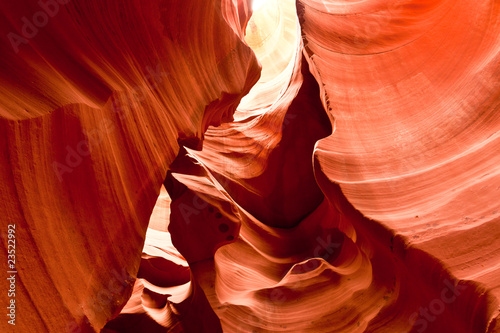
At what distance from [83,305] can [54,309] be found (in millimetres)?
175

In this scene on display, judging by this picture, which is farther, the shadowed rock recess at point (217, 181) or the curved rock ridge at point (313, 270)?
the curved rock ridge at point (313, 270)

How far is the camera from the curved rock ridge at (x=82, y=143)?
1.51 metres

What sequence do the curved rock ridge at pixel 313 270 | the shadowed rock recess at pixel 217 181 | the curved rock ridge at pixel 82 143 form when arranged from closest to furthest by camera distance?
1. the curved rock ridge at pixel 82 143
2. the shadowed rock recess at pixel 217 181
3. the curved rock ridge at pixel 313 270

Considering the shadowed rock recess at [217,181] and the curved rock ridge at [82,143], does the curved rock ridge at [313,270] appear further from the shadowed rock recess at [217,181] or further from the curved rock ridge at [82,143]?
the curved rock ridge at [82,143]

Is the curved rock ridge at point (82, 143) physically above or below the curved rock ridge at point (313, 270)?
above

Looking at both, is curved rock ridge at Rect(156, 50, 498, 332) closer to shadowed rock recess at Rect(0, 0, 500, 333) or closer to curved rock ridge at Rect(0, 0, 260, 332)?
shadowed rock recess at Rect(0, 0, 500, 333)

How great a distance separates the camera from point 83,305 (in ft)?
5.46

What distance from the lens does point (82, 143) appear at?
1.92 m

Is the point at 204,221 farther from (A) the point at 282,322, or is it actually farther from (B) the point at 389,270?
(B) the point at 389,270

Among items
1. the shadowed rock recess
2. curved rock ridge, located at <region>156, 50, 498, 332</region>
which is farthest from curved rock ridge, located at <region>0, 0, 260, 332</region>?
curved rock ridge, located at <region>156, 50, 498, 332</region>

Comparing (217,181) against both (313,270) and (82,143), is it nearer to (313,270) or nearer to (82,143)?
(313,270)

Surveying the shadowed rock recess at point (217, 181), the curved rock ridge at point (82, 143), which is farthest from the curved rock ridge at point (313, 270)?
the curved rock ridge at point (82, 143)

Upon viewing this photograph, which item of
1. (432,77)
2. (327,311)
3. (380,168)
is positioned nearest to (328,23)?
(432,77)

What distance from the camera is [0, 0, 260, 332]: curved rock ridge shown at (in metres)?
1.51
